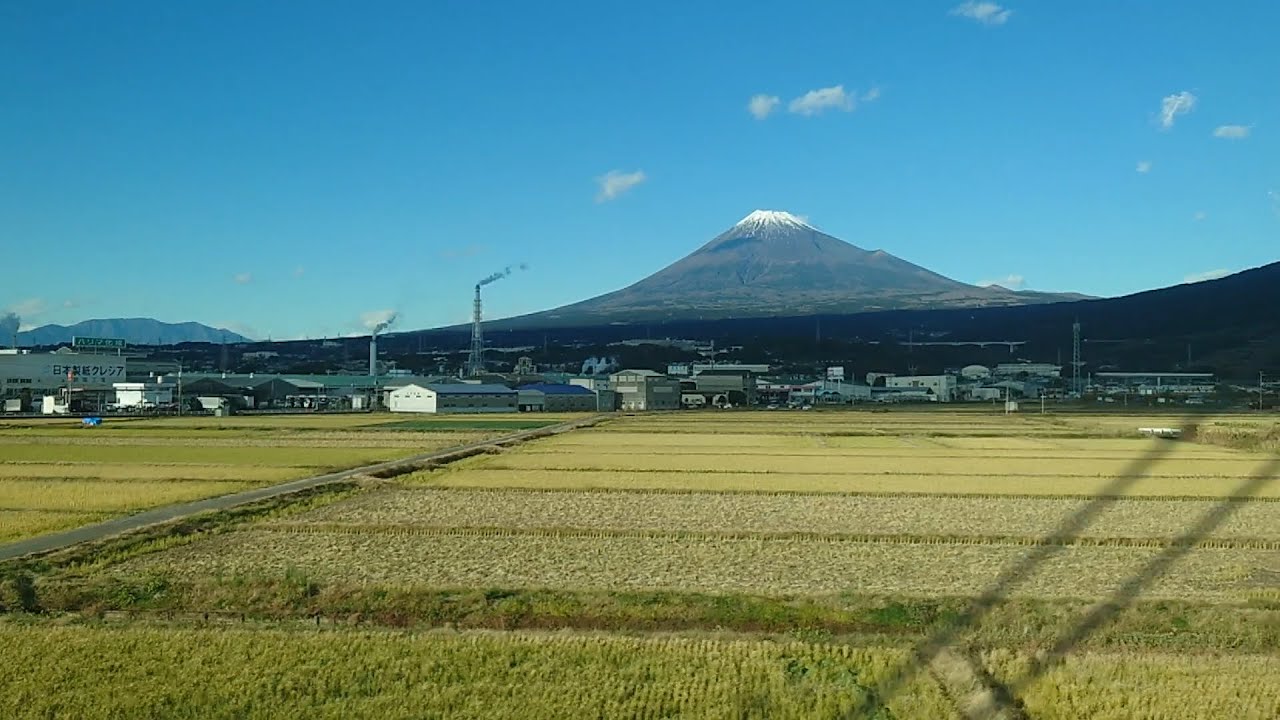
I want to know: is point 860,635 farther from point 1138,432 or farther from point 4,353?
point 4,353

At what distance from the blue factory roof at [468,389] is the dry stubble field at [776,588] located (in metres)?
41.5

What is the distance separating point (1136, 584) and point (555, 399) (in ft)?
182

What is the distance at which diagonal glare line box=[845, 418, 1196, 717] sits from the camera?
A: 6773 mm

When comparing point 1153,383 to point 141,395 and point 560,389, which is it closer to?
point 560,389

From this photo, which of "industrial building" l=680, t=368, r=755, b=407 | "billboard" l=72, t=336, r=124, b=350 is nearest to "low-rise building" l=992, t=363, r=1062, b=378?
"industrial building" l=680, t=368, r=755, b=407

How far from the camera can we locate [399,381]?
7675 cm

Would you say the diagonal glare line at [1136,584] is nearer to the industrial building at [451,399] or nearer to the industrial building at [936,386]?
the industrial building at [451,399]

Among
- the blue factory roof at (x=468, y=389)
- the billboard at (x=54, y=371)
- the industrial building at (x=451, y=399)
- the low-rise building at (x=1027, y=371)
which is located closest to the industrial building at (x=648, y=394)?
the blue factory roof at (x=468, y=389)

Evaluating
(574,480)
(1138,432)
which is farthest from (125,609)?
(1138,432)

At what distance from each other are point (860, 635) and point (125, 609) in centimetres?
597

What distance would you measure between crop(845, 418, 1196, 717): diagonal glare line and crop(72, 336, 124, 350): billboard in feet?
220

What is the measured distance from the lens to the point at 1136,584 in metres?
9.86

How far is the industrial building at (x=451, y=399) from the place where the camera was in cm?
5878

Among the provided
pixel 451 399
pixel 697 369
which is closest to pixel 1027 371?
pixel 697 369
